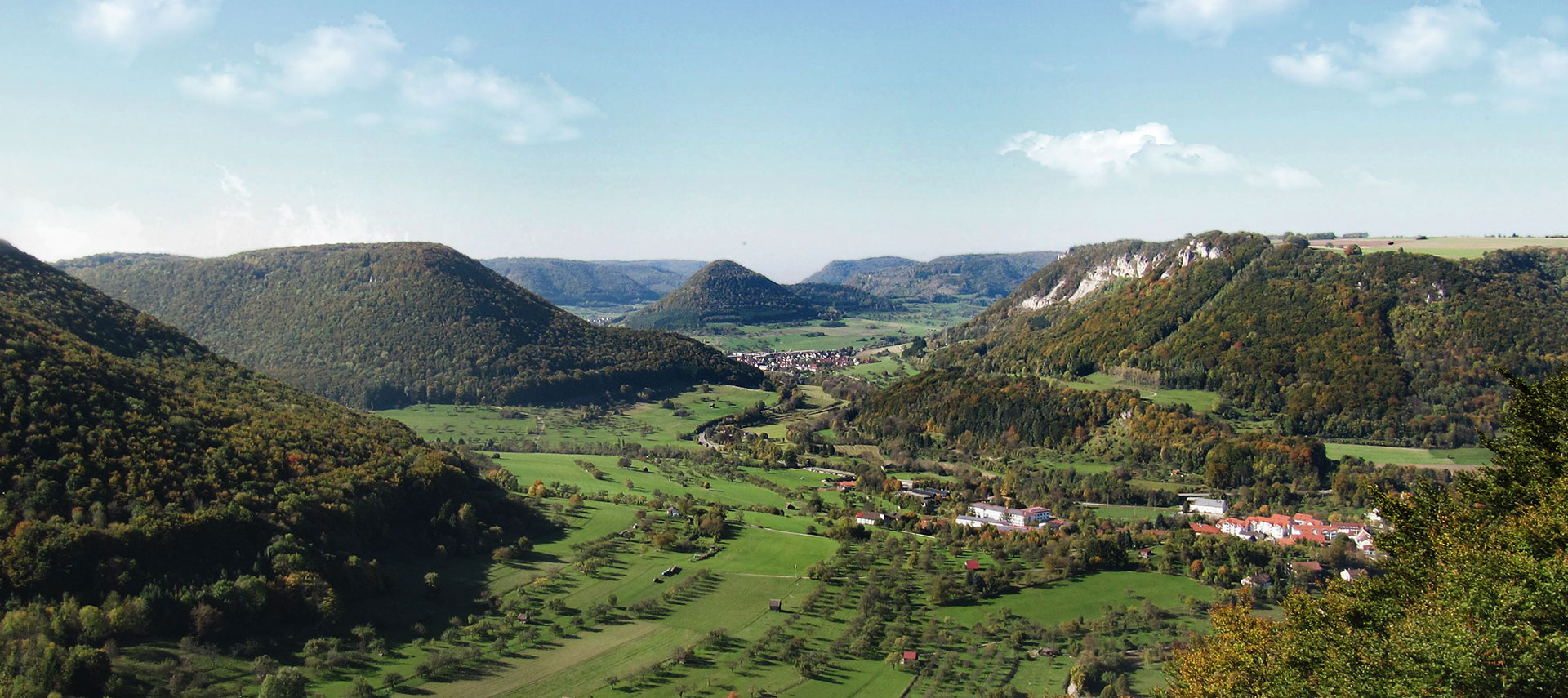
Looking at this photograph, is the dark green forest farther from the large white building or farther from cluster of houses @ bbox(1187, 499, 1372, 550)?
the large white building

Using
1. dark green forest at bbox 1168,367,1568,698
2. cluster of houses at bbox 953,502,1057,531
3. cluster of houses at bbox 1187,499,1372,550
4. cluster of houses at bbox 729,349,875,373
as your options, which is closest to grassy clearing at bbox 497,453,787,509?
cluster of houses at bbox 953,502,1057,531

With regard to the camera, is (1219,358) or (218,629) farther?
(1219,358)

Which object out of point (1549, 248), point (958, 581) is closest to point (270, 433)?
point (958, 581)

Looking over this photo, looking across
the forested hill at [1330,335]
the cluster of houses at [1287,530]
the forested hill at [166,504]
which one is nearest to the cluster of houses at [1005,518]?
the cluster of houses at [1287,530]

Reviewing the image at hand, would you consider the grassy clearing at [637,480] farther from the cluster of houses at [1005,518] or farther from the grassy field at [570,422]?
the cluster of houses at [1005,518]

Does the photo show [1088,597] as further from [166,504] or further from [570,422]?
[570,422]

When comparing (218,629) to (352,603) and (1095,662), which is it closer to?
(352,603)
